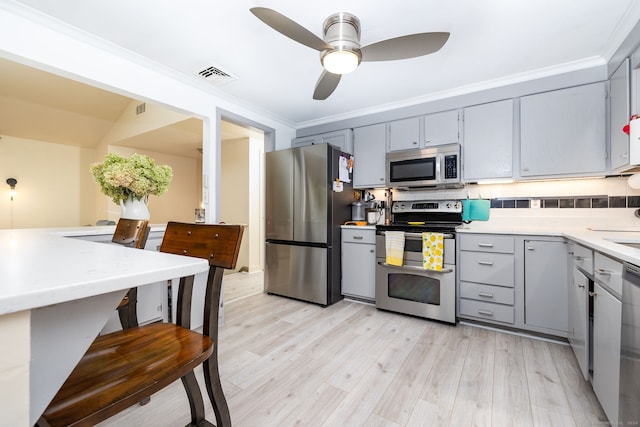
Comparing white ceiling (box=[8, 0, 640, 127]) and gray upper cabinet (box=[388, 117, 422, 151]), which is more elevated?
white ceiling (box=[8, 0, 640, 127])

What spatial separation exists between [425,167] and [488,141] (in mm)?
615

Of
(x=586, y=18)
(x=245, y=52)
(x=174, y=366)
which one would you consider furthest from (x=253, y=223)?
(x=586, y=18)

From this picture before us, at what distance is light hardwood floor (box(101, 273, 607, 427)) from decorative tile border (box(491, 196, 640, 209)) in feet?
4.11

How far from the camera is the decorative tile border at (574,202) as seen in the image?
240 centimetres

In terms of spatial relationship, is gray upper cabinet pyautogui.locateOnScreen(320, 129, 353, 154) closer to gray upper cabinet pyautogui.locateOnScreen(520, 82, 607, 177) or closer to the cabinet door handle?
gray upper cabinet pyautogui.locateOnScreen(520, 82, 607, 177)

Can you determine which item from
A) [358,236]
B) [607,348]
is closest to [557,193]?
[607,348]

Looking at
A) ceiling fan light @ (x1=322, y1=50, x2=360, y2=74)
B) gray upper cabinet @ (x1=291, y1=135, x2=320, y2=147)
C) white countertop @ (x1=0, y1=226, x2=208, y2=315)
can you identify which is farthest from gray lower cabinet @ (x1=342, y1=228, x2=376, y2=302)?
white countertop @ (x1=0, y1=226, x2=208, y2=315)

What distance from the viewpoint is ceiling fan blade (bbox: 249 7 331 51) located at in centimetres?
143

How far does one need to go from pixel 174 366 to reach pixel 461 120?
310cm

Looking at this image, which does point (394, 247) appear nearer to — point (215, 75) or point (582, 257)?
point (582, 257)

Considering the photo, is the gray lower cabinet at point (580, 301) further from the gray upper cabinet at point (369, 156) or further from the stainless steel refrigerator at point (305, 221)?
the stainless steel refrigerator at point (305, 221)

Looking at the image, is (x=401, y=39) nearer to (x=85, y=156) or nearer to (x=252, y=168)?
(x=252, y=168)

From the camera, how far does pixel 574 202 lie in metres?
2.58

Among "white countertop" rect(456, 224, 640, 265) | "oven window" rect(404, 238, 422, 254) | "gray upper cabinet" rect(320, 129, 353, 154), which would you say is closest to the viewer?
"white countertop" rect(456, 224, 640, 265)
